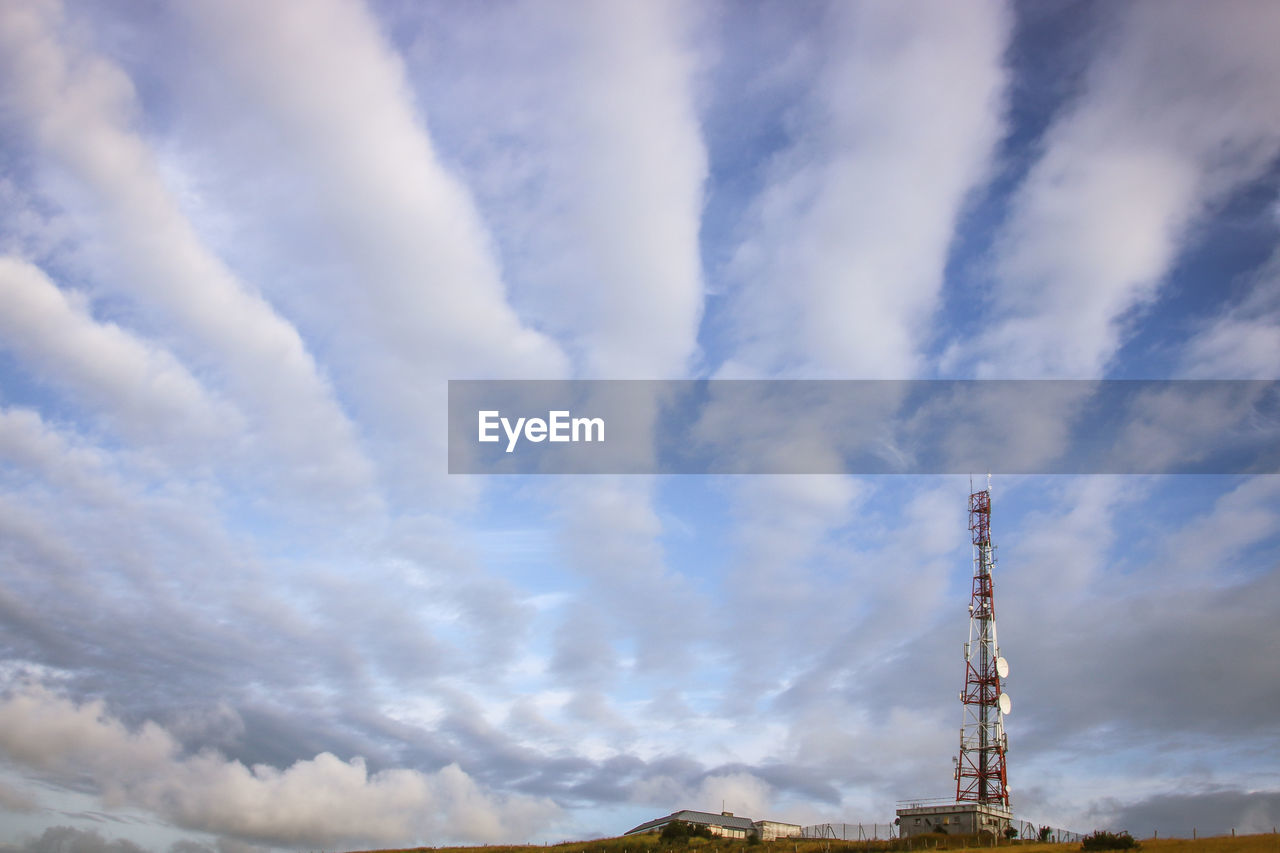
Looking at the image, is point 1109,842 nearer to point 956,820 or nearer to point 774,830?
point 956,820

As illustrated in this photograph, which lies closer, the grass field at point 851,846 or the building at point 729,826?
the grass field at point 851,846

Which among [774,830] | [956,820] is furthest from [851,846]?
[774,830]

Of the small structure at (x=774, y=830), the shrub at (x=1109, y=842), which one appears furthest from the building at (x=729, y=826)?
the shrub at (x=1109, y=842)

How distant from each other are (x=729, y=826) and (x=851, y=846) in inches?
1001

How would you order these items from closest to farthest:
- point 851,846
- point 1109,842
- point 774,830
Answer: point 1109,842
point 851,846
point 774,830

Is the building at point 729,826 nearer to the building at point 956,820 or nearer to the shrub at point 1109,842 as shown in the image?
the building at point 956,820

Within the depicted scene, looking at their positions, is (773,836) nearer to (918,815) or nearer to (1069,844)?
(918,815)

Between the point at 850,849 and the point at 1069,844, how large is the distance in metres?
18.0

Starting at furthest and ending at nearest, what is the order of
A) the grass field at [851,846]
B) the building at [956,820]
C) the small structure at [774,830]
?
the small structure at [774,830] < the building at [956,820] < the grass field at [851,846]

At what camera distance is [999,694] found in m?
97.7

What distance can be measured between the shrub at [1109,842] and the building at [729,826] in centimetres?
3705

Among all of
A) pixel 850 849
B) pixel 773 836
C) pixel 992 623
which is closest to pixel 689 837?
pixel 773 836

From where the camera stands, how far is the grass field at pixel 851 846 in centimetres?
6406

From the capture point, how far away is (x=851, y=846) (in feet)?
283
